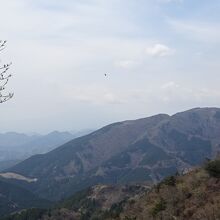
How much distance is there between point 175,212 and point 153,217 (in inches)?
87.5

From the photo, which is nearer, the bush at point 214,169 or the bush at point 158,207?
the bush at point 158,207

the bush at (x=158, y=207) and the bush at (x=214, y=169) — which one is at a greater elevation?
the bush at (x=214, y=169)

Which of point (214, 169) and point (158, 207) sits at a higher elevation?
point (214, 169)

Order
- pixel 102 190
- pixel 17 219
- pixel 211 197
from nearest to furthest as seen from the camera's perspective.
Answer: pixel 211 197 → pixel 17 219 → pixel 102 190

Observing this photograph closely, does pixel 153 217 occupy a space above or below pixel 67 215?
above

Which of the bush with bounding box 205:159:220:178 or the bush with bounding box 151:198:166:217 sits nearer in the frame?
the bush with bounding box 151:198:166:217

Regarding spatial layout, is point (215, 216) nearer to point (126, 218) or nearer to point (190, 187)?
point (190, 187)

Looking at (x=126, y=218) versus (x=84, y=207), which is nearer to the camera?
(x=126, y=218)

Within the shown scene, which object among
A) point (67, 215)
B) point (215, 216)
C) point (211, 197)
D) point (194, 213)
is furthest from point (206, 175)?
point (67, 215)

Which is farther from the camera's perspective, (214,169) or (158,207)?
(214,169)

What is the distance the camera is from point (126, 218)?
3894cm

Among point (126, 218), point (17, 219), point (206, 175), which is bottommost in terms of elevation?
point (17, 219)

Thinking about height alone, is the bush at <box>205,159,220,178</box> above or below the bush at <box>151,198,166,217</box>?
above

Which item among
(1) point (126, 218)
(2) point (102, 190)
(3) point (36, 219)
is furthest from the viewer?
(2) point (102, 190)
